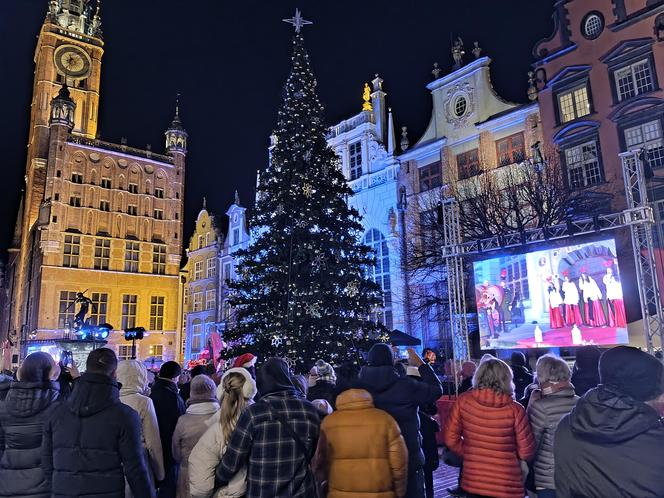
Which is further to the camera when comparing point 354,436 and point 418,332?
point 418,332

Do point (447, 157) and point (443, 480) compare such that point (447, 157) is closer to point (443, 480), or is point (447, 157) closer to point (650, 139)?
point (650, 139)

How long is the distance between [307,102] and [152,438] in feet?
41.5

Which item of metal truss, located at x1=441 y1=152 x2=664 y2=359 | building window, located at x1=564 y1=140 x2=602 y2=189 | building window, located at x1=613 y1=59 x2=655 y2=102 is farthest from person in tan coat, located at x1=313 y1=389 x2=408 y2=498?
building window, located at x1=613 y1=59 x2=655 y2=102

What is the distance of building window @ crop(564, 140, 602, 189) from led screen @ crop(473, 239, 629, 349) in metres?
5.76

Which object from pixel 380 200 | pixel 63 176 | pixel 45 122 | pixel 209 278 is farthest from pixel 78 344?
pixel 45 122

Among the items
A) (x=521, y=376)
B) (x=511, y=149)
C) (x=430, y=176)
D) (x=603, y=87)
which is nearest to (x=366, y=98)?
(x=430, y=176)

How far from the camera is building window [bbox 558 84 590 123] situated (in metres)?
20.2

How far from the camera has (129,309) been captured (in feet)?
138

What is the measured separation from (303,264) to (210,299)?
2678 cm

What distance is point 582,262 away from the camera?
46.9ft

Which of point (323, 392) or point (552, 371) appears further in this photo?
point (323, 392)

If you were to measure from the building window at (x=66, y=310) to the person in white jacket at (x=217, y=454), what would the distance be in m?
38.2

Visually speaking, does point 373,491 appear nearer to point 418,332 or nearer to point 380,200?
point 418,332

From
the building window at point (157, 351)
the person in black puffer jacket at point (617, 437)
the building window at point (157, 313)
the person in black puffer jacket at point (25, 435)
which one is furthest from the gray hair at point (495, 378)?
the building window at point (157, 313)
